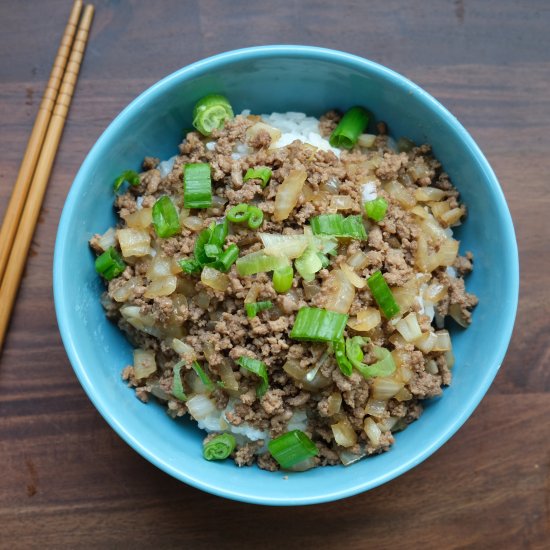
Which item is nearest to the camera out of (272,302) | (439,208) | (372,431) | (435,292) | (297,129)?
(272,302)

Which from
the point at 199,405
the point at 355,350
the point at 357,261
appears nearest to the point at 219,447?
the point at 199,405

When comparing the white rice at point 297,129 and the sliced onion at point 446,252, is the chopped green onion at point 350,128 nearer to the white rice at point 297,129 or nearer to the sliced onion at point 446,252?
the white rice at point 297,129

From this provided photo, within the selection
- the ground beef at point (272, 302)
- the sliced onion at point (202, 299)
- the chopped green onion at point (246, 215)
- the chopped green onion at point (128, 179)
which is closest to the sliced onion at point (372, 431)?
the ground beef at point (272, 302)

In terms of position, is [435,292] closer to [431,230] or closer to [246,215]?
[431,230]

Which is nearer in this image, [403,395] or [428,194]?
[403,395]

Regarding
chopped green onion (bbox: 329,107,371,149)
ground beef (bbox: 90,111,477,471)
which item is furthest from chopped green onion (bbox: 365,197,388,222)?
chopped green onion (bbox: 329,107,371,149)

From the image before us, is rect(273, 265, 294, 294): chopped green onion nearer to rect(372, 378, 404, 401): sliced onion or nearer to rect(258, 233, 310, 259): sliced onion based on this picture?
rect(258, 233, 310, 259): sliced onion
